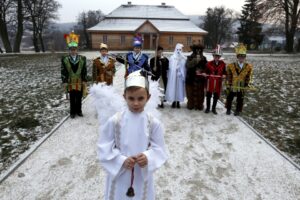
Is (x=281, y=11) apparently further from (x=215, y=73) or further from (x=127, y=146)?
(x=127, y=146)

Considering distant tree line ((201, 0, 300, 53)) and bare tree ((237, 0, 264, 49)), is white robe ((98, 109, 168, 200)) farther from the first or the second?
bare tree ((237, 0, 264, 49))

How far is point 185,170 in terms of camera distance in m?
4.81

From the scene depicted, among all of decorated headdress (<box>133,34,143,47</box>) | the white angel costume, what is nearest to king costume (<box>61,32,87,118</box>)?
decorated headdress (<box>133,34,143,47</box>)

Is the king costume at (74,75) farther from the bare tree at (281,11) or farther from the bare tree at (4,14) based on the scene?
the bare tree at (281,11)

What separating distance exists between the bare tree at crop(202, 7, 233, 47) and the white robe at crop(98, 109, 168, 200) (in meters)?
54.6

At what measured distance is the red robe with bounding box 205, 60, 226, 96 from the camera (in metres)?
7.88

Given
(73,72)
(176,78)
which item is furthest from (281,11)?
(73,72)

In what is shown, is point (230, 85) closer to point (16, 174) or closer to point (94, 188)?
point (94, 188)

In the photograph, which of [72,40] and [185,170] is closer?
[185,170]

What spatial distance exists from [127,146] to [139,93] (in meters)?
0.52

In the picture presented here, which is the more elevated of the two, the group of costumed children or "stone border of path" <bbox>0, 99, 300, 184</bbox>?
the group of costumed children

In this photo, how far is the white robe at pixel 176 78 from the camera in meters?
8.55

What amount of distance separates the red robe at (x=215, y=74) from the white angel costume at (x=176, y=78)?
877mm

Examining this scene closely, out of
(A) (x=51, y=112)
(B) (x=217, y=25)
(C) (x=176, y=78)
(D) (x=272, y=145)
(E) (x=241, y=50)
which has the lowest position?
(D) (x=272, y=145)
